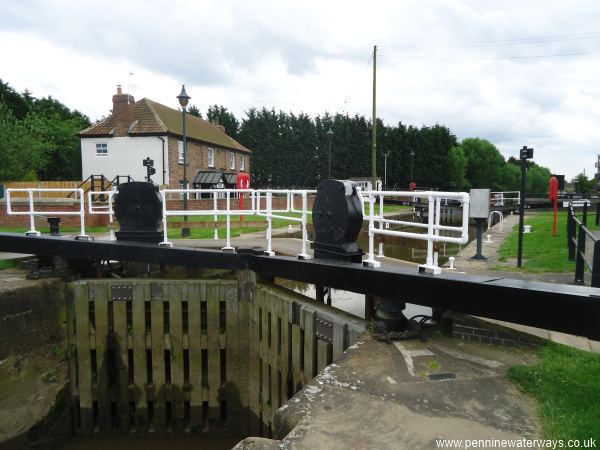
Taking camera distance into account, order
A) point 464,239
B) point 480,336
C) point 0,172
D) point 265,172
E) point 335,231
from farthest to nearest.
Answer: point 265,172 < point 0,172 < point 335,231 < point 480,336 < point 464,239

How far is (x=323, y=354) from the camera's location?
6.09 metres

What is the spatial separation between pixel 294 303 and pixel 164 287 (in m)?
2.65

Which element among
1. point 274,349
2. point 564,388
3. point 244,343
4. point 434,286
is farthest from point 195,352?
point 564,388

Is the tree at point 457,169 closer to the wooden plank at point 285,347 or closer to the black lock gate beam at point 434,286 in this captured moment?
the black lock gate beam at point 434,286

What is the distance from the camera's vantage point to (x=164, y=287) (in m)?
8.07

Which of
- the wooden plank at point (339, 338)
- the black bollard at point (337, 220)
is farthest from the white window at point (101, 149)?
the wooden plank at point (339, 338)

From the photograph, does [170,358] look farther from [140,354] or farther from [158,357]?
[140,354]

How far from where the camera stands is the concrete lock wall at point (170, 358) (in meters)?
7.95

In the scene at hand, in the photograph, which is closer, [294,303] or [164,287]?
[294,303]

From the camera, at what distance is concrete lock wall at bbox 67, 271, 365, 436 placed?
7945 millimetres

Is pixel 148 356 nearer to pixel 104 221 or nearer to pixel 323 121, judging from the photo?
pixel 104 221

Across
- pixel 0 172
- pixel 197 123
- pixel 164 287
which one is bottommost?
pixel 164 287

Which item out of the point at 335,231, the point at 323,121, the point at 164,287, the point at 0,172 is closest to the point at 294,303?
the point at 335,231

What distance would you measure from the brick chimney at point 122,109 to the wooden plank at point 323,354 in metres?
27.7
